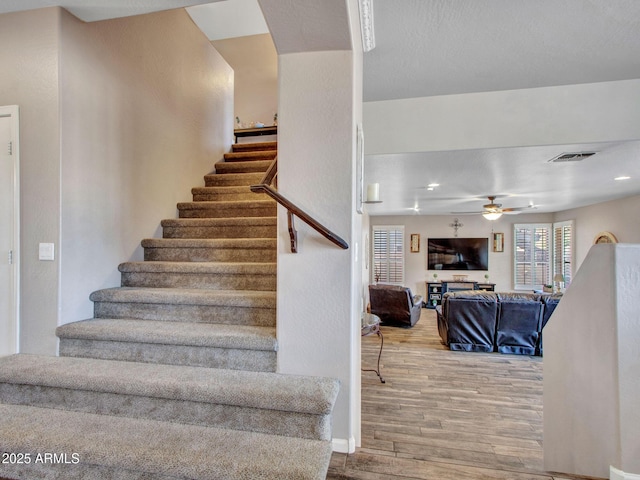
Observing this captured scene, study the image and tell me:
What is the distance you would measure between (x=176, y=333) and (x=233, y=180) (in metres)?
2.26

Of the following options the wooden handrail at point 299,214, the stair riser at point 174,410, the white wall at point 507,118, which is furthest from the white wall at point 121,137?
the white wall at point 507,118

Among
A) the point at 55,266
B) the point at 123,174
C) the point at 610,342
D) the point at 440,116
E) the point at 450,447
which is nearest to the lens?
the point at 610,342

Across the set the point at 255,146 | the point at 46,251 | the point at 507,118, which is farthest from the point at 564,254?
the point at 46,251

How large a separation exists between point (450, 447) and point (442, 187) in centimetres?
366

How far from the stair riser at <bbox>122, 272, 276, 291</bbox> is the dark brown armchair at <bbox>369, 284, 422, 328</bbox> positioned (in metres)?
4.27

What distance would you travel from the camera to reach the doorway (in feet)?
6.86

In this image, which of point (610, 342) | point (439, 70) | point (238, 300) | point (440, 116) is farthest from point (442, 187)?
point (238, 300)

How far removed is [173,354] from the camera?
1.92 meters

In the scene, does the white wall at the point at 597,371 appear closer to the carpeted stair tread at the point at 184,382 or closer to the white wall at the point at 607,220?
the carpeted stair tread at the point at 184,382

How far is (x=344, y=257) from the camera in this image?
5.72 feet

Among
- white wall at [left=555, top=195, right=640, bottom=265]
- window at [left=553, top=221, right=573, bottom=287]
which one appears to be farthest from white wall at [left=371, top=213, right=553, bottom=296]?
white wall at [left=555, top=195, right=640, bottom=265]

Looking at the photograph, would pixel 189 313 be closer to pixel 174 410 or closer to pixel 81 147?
pixel 174 410

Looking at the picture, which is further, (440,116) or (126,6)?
(440,116)

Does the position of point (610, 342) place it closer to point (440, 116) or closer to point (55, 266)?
point (440, 116)
